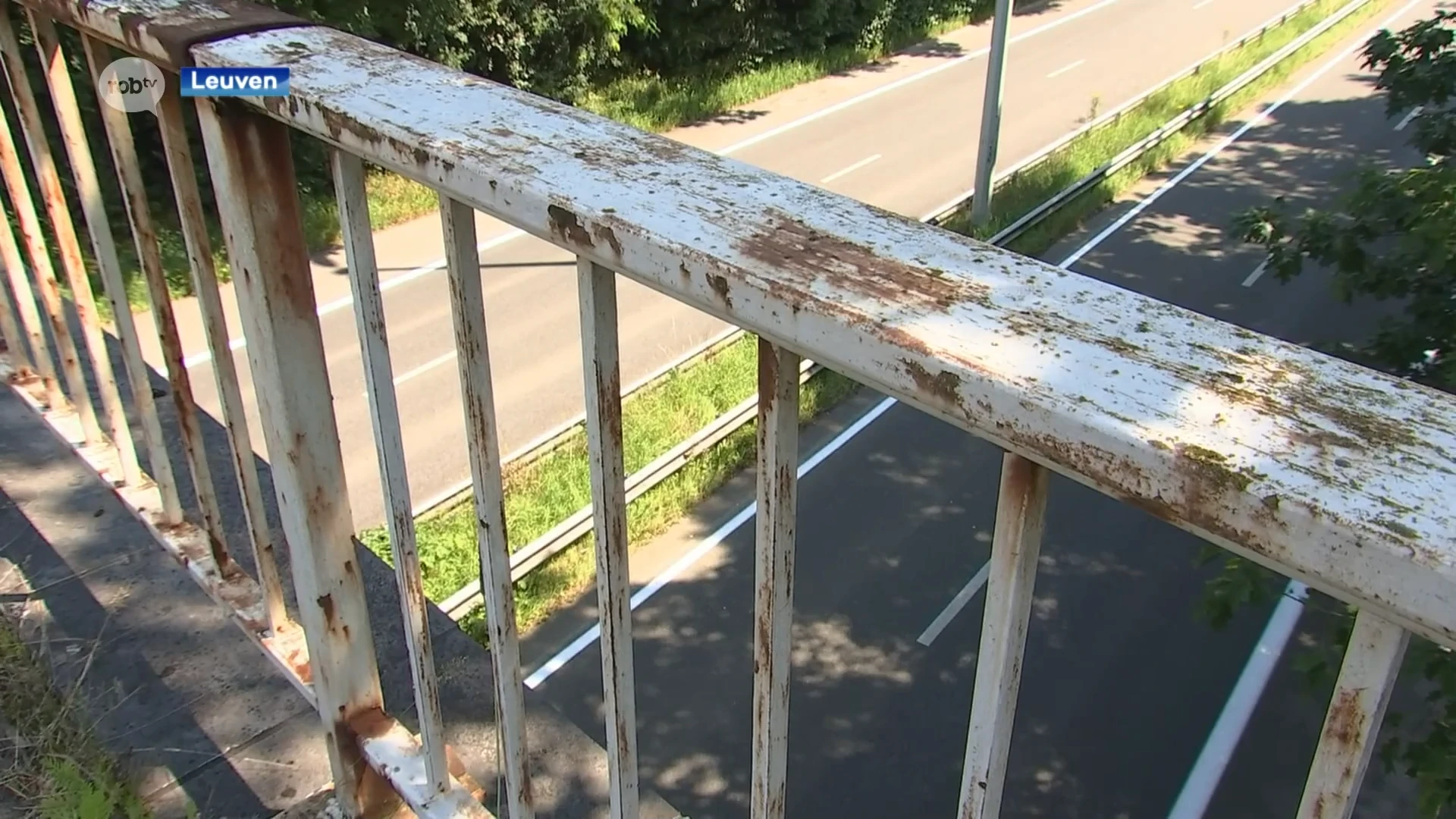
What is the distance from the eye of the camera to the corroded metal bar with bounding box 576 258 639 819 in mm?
1073

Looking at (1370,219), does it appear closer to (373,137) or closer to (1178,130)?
(373,137)

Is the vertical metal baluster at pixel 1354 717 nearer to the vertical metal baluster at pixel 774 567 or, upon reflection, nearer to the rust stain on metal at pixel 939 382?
the rust stain on metal at pixel 939 382

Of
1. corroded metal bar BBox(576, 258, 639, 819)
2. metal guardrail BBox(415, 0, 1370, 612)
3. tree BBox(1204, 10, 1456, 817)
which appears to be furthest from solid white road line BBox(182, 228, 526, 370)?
corroded metal bar BBox(576, 258, 639, 819)

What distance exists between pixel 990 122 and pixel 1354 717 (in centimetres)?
1370

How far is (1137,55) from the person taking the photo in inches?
867

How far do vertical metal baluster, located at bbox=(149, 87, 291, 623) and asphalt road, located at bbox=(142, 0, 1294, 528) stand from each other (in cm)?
100

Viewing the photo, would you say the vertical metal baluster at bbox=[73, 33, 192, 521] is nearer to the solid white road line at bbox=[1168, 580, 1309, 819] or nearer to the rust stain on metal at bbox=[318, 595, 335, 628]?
the rust stain on metal at bbox=[318, 595, 335, 628]

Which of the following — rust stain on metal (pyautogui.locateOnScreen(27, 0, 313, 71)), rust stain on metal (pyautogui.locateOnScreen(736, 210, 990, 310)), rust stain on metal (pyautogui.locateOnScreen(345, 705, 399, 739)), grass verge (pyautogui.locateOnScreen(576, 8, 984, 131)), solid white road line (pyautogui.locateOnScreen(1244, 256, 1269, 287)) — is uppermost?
rust stain on metal (pyautogui.locateOnScreen(27, 0, 313, 71))

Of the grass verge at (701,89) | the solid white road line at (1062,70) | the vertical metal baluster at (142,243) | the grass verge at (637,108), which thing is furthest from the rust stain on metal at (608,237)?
the solid white road line at (1062,70)

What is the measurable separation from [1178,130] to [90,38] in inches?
718

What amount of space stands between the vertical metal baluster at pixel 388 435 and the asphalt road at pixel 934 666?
5.64 m

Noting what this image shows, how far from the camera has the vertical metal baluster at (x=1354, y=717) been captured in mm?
670

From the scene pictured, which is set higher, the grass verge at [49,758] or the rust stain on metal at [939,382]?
the rust stain on metal at [939,382]

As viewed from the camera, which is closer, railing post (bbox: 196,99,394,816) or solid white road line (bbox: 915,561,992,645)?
railing post (bbox: 196,99,394,816)
